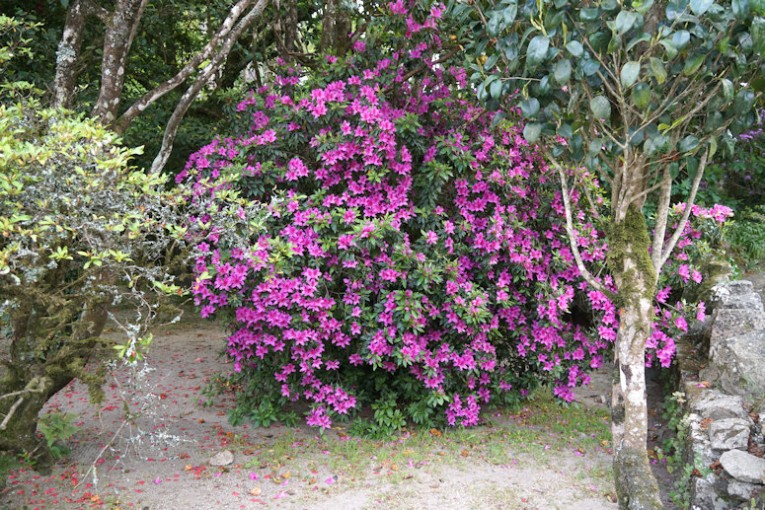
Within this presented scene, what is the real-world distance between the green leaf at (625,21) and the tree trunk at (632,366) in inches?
48.3

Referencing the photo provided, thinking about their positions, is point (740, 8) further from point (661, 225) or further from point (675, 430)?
point (675, 430)

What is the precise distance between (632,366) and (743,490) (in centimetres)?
79

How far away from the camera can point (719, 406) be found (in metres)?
4.13

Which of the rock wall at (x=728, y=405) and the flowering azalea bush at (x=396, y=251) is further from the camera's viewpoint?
the flowering azalea bush at (x=396, y=251)

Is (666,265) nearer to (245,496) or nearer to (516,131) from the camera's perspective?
(516,131)

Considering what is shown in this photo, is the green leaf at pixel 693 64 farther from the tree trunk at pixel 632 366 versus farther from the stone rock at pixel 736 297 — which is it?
the stone rock at pixel 736 297

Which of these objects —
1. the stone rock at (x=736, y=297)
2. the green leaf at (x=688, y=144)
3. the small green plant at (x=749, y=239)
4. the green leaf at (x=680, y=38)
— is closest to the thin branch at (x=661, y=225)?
the green leaf at (x=688, y=144)

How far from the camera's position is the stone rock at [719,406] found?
4.05m

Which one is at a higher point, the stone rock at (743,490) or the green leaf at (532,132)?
the green leaf at (532,132)

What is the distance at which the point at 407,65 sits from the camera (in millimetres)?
5434

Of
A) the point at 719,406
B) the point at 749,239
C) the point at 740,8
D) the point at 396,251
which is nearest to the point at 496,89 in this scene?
the point at 740,8

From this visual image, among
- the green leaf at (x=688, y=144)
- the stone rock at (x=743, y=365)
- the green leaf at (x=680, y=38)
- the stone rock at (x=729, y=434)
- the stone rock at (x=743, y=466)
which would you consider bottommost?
the stone rock at (x=743, y=466)

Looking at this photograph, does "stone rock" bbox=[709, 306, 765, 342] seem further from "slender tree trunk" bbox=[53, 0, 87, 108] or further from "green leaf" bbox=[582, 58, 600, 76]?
"slender tree trunk" bbox=[53, 0, 87, 108]

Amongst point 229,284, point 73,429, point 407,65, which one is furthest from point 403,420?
point 407,65
